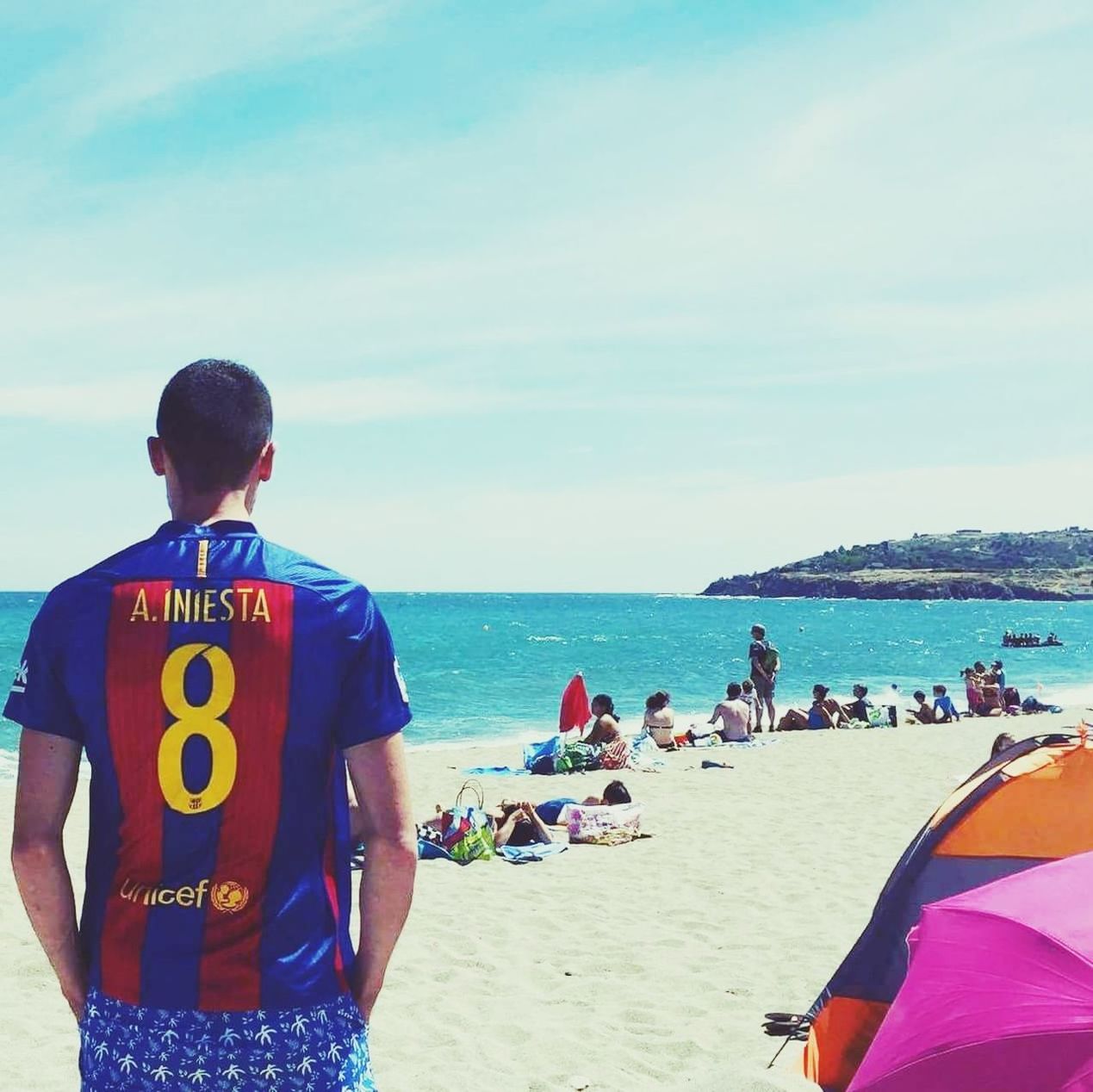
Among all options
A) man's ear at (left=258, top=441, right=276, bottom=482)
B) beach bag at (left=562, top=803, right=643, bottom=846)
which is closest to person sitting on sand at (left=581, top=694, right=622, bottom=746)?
beach bag at (left=562, top=803, right=643, bottom=846)

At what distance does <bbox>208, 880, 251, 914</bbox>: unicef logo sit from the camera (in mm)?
2070

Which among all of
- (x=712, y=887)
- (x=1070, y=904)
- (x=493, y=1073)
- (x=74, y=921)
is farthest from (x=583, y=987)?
(x=74, y=921)

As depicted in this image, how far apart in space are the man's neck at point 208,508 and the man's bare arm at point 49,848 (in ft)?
1.52

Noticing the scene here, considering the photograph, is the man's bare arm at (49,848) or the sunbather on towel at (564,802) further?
the sunbather on towel at (564,802)

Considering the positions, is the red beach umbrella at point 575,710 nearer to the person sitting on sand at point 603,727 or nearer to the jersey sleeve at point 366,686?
the person sitting on sand at point 603,727

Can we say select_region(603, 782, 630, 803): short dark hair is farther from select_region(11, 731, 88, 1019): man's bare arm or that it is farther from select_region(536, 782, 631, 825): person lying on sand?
select_region(11, 731, 88, 1019): man's bare arm

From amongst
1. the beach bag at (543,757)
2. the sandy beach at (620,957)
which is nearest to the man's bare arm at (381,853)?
the sandy beach at (620,957)

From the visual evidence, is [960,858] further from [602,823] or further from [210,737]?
[602,823]

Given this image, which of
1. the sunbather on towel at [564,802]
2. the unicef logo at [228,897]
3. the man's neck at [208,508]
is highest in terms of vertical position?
the man's neck at [208,508]

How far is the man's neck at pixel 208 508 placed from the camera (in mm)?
2229

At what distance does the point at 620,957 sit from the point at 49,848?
16.6 feet

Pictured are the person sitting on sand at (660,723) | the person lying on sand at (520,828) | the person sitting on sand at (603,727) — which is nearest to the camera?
the person lying on sand at (520,828)

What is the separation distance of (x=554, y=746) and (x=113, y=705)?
43.5 ft

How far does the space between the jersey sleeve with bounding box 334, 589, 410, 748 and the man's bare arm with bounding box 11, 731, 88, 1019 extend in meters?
0.50
